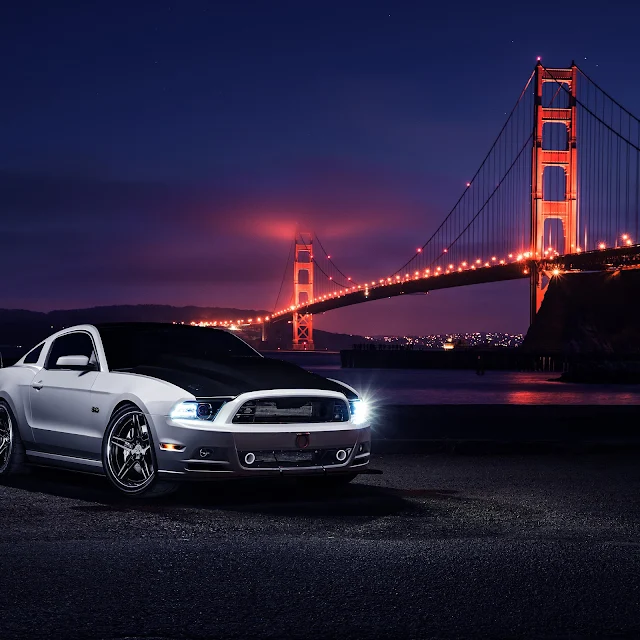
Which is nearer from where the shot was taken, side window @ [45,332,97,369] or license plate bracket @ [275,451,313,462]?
license plate bracket @ [275,451,313,462]

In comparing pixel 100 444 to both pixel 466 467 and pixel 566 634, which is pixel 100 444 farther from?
pixel 566 634

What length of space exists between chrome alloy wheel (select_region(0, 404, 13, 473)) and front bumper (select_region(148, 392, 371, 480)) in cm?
212

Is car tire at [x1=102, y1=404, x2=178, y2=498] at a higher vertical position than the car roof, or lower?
lower

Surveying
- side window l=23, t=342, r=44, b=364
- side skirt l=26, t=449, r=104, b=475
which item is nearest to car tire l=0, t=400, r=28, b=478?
side skirt l=26, t=449, r=104, b=475

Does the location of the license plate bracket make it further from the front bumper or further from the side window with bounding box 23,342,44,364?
the side window with bounding box 23,342,44,364

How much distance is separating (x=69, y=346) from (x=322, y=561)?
451 centimetres

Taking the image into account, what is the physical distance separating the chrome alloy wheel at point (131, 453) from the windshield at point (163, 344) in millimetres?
600

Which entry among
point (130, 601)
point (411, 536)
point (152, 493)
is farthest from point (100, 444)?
point (130, 601)

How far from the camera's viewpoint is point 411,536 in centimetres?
676

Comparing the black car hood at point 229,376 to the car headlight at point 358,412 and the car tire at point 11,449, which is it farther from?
the car tire at point 11,449

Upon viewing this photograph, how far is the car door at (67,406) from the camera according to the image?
8.67 m

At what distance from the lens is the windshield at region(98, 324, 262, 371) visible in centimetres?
896

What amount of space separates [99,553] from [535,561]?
98.8 inches

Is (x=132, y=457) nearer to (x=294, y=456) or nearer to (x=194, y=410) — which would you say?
(x=194, y=410)
